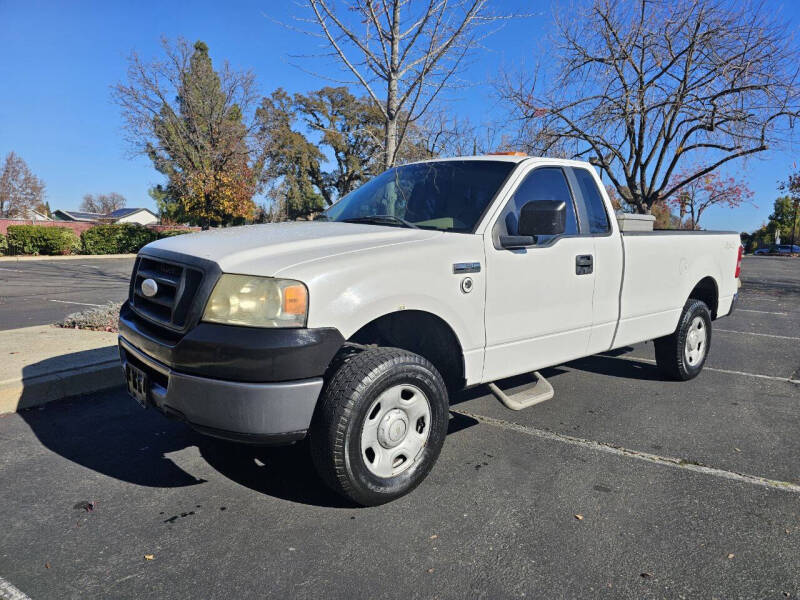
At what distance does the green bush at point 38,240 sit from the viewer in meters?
25.6

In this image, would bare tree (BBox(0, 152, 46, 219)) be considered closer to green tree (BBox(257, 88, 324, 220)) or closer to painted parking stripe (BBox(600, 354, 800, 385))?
Result: green tree (BBox(257, 88, 324, 220))

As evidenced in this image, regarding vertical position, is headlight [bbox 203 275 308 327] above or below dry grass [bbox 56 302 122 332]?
above

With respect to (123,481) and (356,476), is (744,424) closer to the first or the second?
(356,476)

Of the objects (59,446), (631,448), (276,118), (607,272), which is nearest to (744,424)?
(631,448)

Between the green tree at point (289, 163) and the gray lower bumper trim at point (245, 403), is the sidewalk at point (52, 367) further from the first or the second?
the green tree at point (289, 163)

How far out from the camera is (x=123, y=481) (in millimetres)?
3277

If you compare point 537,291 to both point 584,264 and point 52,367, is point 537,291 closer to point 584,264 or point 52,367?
point 584,264

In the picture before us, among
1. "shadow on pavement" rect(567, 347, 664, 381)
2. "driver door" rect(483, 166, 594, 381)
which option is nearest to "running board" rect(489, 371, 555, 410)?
"driver door" rect(483, 166, 594, 381)

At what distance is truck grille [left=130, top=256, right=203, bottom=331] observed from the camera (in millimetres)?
2812

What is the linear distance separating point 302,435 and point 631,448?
240 cm

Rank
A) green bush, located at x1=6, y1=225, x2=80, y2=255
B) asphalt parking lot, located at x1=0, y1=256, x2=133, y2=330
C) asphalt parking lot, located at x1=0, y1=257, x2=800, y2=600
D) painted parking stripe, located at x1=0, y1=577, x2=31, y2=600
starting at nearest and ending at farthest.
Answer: painted parking stripe, located at x1=0, y1=577, x2=31, y2=600
asphalt parking lot, located at x1=0, y1=257, x2=800, y2=600
asphalt parking lot, located at x1=0, y1=256, x2=133, y2=330
green bush, located at x1=6, y1=225, x2=80, y2=255

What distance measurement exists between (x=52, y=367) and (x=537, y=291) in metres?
4.16

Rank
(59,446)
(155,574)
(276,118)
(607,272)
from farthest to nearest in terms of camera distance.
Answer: (276,118), (607,272), (59,446), (155,574)

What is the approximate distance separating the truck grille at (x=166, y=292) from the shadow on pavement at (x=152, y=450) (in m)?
0.52
